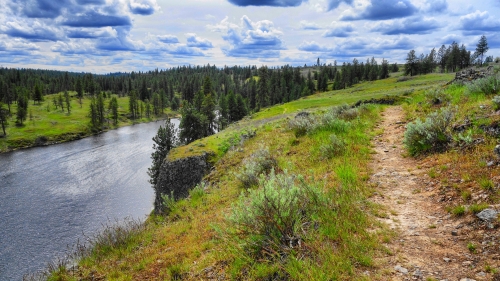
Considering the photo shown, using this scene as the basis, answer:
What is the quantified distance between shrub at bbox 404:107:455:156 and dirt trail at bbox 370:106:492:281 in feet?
2.11

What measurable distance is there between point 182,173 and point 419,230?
2225 cm

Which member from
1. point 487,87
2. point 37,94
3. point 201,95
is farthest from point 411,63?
point 37,94

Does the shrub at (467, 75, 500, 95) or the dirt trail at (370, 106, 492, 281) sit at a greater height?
the shrub at (467, 75, 500, 95)

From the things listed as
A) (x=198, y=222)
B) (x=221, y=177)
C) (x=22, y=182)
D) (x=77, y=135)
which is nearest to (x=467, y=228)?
(x=198, y=222)

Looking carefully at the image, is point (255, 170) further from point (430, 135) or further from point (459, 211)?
point (459, 211)

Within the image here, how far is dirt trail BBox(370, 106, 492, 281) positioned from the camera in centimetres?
396

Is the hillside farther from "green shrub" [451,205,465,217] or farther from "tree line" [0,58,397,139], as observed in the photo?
"tree line" [0,58,397,139]

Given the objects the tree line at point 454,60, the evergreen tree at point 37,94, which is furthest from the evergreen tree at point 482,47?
the evergreen tree at point 37,94

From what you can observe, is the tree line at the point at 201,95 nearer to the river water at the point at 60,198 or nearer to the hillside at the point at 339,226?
the river water at the point at 60,198

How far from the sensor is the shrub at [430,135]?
335 inches

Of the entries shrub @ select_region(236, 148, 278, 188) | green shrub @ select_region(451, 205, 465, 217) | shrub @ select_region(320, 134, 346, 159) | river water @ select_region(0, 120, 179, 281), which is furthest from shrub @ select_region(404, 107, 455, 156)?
river water @ select_region(0, 120, 179, 281)

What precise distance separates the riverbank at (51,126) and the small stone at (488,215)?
312 feet

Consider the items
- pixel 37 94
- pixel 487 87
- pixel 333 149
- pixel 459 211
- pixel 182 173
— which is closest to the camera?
pixel 459 211

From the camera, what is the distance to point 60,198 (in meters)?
40.8
